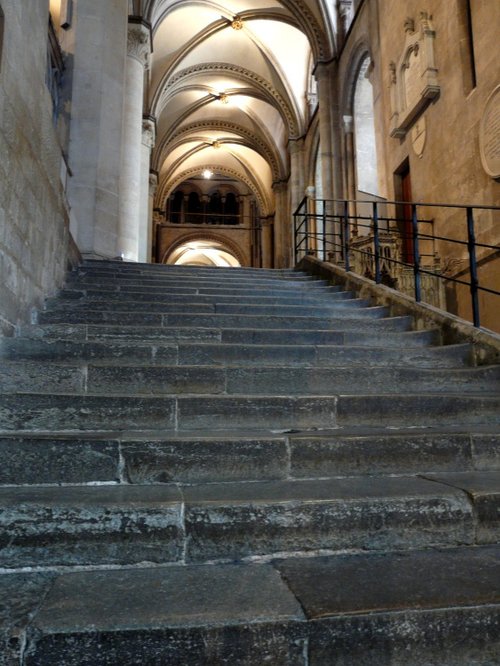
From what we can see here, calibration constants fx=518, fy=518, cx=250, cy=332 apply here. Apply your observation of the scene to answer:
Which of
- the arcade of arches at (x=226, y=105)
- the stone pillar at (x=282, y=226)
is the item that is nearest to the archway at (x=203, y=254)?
the arcade of arches at (x=226, y=105)

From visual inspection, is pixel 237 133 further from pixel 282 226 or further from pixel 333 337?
pixel 333 337

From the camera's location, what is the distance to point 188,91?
22.1m

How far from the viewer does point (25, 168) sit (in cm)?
329

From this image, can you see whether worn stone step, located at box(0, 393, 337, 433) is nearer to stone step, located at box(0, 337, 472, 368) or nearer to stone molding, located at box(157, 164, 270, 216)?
stone step, located at box(0, 337, 472, 368)

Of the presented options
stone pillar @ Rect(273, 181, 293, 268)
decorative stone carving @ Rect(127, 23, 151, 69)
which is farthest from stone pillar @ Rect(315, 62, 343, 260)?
stone pillar @ Rect(273, 181, 293, 268)

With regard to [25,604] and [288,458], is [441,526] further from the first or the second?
[25,604]

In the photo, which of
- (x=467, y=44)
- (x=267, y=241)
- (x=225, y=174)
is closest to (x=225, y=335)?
(x=467, y=44)

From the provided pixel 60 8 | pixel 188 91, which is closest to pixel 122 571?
pixel 60 8

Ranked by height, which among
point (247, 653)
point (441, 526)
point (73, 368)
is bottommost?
point (247, 653)

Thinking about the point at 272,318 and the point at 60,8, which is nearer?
the point at 272,318

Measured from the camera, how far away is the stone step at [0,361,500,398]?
271 centimetres

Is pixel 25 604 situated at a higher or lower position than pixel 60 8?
lower

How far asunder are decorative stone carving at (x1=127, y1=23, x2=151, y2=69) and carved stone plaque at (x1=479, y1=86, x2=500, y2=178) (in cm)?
857

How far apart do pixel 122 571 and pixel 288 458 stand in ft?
2.75
